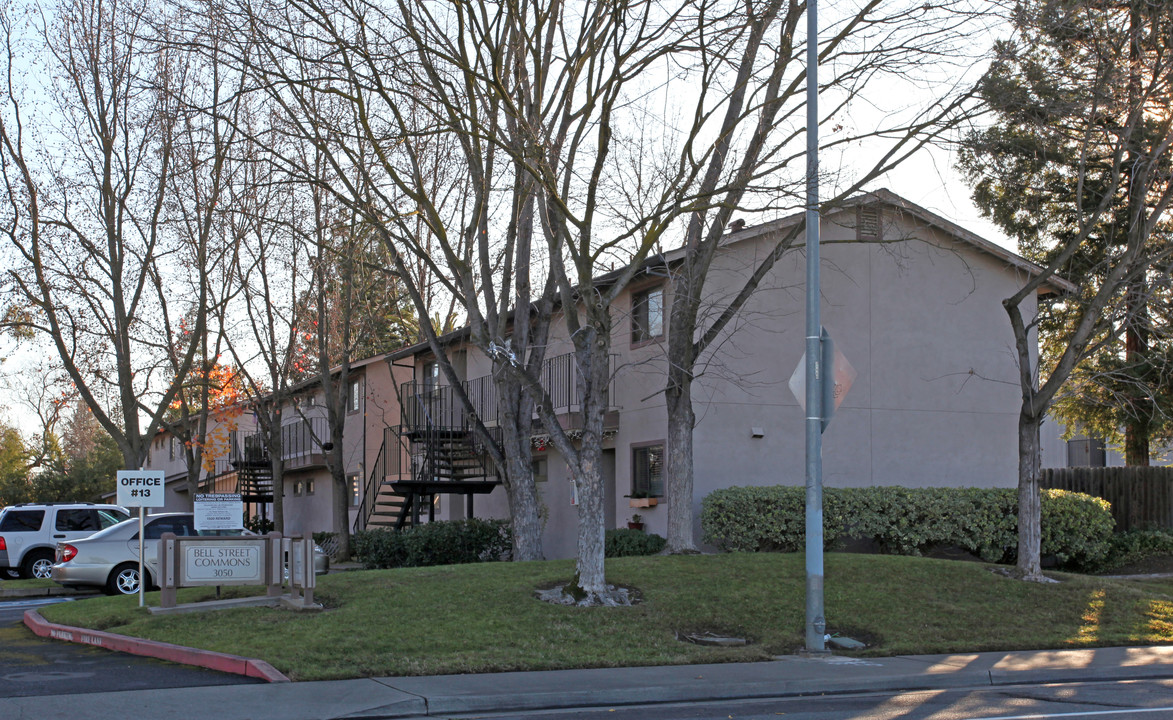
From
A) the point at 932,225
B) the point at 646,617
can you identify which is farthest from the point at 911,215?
the point at 646,617

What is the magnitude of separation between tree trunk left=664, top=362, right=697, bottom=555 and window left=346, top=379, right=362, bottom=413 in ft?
61.0

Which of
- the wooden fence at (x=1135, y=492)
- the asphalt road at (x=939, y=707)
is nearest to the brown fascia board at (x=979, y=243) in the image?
the wooden fence at (x=1135, y=492)

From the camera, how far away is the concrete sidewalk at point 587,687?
345 inches

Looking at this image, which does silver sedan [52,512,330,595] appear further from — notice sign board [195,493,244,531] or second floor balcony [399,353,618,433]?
second floor balcony [399,353,618,433]

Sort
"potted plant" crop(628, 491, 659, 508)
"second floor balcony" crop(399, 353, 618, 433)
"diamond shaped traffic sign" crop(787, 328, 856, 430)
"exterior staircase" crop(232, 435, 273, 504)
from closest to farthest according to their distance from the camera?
"diamond shaped traffic sign" crop(787, 328, 856, 430), "potted plant" crop(628, 491, 659, 508), "second floor balcony" crop(399, 353, 618, 433), "exterior staircase" crop(232, 435, 273, 504)

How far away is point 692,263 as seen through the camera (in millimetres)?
17641

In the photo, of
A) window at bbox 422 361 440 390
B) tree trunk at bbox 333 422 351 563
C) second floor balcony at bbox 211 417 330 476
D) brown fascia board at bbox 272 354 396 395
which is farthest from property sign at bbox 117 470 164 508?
second floor balcony at bbox 211 417 330 476

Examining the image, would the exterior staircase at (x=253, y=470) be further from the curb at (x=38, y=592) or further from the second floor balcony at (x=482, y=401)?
the curb at (x=38, y=592)

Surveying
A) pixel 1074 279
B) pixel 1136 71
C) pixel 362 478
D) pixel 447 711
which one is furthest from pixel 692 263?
pixel 362 478

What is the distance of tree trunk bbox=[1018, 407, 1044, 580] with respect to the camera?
1612cm

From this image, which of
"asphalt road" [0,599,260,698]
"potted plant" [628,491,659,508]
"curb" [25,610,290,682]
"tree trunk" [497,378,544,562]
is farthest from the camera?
"potted plant" [628,491,659,508]

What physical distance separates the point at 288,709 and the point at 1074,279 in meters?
22.0

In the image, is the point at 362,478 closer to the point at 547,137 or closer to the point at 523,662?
the point at 547,137

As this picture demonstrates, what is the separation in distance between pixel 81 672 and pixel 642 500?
1192 centimetres
